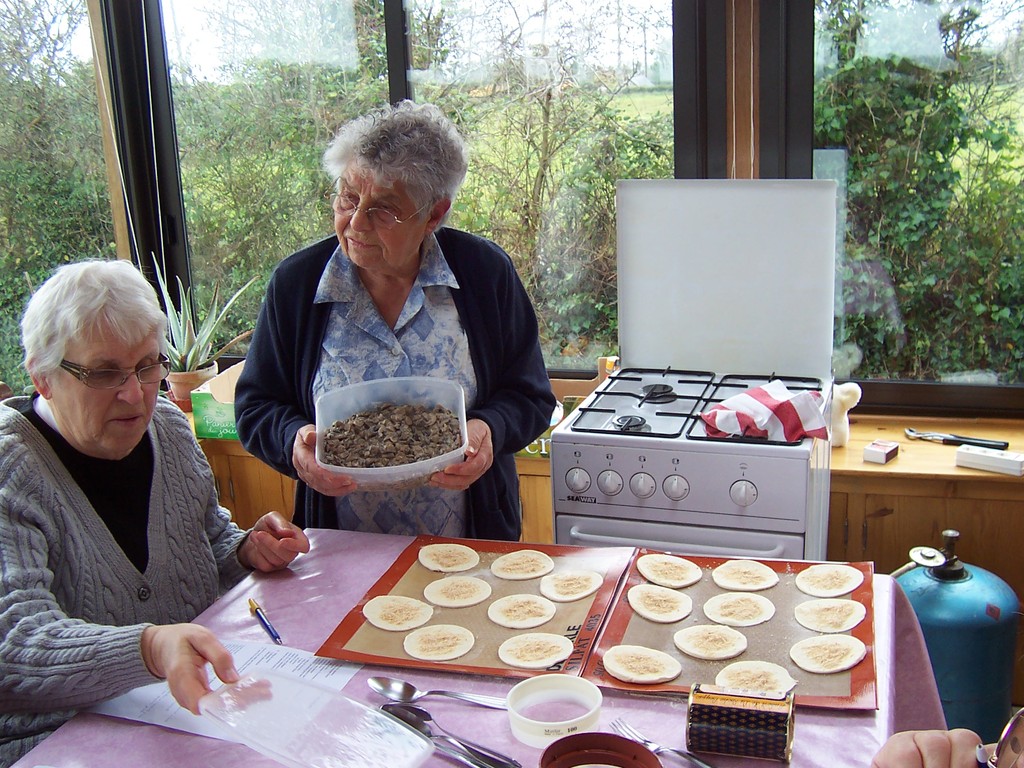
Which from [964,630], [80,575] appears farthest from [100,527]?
[964,630]

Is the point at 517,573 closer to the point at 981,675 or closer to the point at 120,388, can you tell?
the point at 120,388

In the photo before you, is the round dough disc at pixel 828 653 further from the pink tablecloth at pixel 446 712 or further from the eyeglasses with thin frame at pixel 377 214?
the eyeglasses with thin frame at pixel 377 214

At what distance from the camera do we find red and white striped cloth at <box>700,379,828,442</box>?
215cm

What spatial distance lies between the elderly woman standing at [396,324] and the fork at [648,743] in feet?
2.40

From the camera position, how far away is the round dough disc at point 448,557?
171cm

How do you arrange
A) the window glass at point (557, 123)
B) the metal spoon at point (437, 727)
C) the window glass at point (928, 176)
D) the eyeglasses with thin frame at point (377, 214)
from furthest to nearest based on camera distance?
the window glass at point (557, 123), the window glass at point (928, 176), the eyeglasses with thin frame at point (377, 214), the metal spoon at point (437, 727)

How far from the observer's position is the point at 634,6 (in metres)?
2.87

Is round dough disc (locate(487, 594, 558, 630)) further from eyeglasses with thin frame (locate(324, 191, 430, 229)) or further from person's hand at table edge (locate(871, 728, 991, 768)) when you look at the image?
eyeglasses with thin frame (locate(324, 191, 430, 229))

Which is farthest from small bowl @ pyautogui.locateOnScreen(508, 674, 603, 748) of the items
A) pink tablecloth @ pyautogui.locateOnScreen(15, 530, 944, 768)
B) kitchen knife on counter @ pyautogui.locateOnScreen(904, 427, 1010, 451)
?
kitchen knife on counter @ pyautogui.locateOnScreen(904, 427, 1010, 451)

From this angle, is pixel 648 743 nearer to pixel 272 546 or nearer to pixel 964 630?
pixel 272 546

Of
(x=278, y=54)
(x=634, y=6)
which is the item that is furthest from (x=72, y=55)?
(x=634, y=6)

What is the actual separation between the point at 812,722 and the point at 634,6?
2241 mm

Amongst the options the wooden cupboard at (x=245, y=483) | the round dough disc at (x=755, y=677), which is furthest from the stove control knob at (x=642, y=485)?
the wooden cupboard at (x=245, y=483)

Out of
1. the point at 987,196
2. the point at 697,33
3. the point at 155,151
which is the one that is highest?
the point at 697,33
